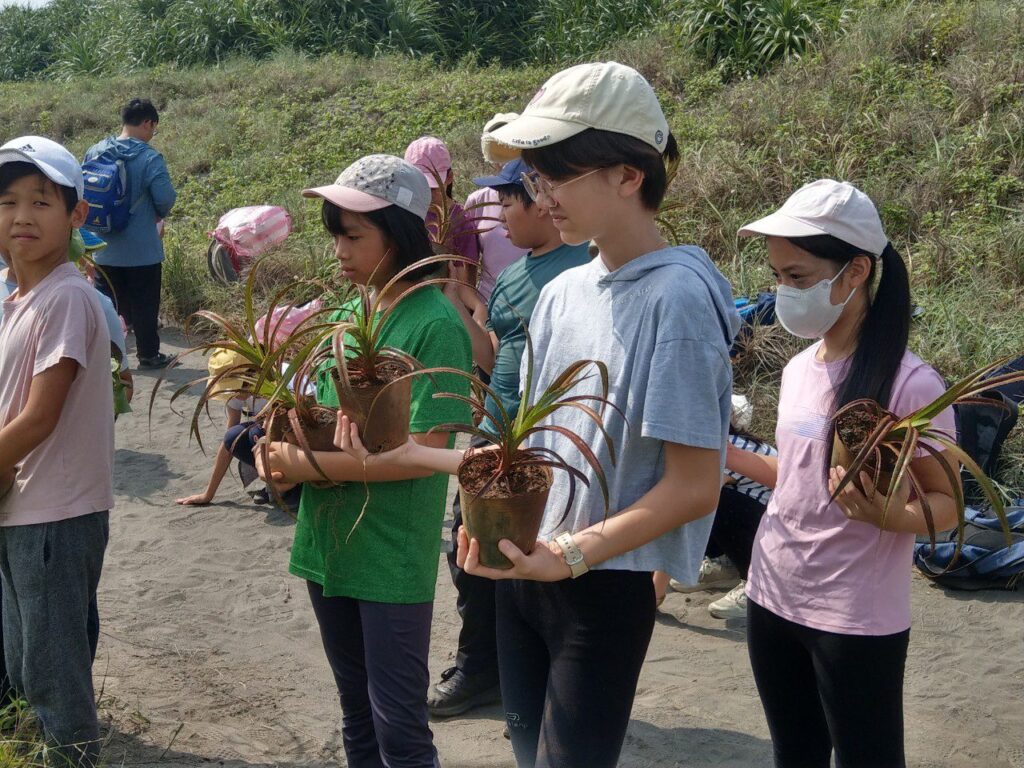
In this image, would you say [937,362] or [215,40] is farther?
[215,40]

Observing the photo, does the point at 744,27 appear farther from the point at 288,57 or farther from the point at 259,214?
the point at 288,57

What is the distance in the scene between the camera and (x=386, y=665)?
9.03 feet

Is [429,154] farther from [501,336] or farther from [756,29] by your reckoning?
[756,29]

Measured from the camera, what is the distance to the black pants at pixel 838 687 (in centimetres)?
246

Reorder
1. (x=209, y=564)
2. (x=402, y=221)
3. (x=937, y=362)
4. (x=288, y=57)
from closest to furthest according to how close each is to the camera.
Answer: (x=402, y=221), (x=209, y=564), (x=937, y=362), (x=288, y=57)

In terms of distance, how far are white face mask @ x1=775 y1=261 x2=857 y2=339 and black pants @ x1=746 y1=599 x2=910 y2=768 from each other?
27.4 inches

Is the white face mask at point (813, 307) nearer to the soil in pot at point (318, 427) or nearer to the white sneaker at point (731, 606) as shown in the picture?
the soil in pot at point (318, 427)

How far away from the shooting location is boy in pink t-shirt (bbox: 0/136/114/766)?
296 centimetres

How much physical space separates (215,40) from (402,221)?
18.5m

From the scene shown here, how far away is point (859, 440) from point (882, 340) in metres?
0.31

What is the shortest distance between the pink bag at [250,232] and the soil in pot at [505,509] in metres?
7.93

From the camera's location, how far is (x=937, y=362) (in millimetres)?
6320

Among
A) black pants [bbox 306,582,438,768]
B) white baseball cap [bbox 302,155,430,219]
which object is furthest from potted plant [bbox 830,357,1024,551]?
white baseball cap [bbox 302,155,430,219]

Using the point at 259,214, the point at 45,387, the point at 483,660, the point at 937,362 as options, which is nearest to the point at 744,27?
the point at 259,214
